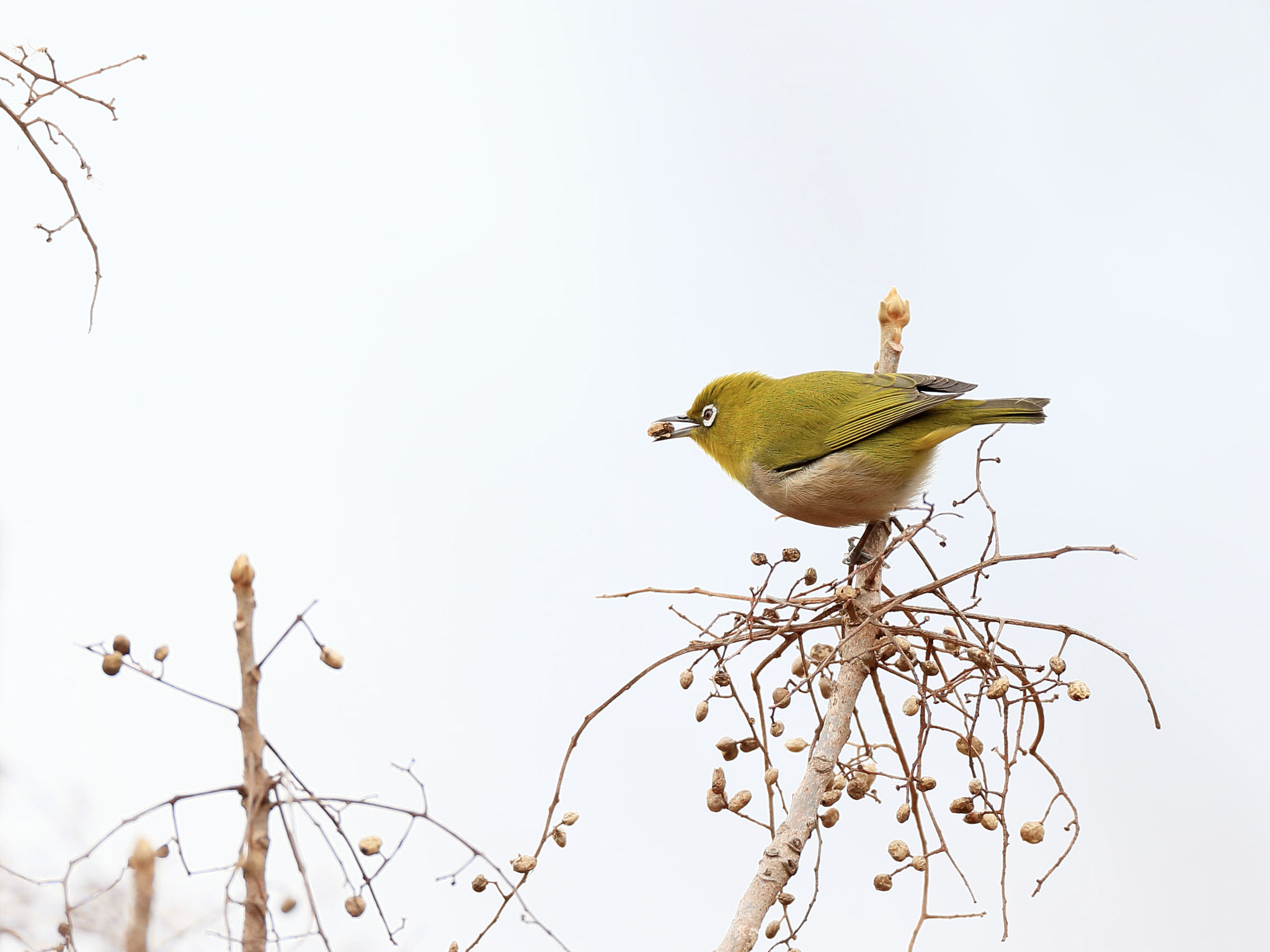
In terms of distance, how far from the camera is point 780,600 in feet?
5.01

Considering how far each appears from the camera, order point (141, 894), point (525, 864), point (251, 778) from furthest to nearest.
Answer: point (525, 864)
point (251, 778)
point (141, 894)

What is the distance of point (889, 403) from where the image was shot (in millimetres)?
2170

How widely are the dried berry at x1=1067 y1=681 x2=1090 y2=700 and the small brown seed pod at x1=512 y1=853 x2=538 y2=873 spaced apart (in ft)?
2.30

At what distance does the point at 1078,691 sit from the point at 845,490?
72 centimetres

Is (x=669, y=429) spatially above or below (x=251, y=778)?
above

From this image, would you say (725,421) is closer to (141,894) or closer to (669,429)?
(669,429)

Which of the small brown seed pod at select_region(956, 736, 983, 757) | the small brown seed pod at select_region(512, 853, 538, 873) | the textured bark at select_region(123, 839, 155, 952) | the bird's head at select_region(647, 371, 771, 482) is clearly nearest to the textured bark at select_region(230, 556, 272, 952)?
the textured bark at select_region(123, 839, 155, 952)

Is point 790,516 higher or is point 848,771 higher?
point 790,516

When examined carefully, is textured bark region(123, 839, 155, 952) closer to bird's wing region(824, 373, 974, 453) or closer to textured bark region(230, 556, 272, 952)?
textured bark region(230, 556, 272, 952)

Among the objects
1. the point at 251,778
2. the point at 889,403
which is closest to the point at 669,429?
the point at 889,403

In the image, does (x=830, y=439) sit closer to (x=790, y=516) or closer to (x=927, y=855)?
(x=790, y=516)

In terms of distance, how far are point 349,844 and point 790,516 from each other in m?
1.36

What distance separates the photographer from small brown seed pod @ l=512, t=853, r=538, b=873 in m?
1.35

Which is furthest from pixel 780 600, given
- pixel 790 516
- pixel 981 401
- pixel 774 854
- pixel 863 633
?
pixel 981 401
